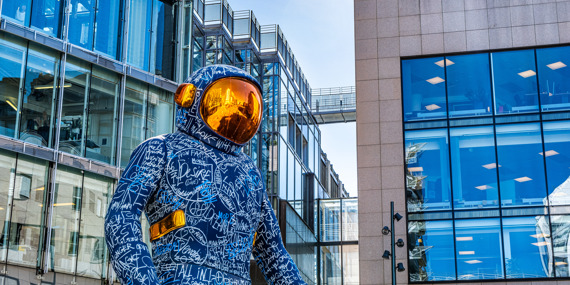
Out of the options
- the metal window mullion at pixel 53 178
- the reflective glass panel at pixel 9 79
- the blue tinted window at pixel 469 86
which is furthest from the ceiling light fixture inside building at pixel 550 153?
the reflective glass panel at pixel 9 79

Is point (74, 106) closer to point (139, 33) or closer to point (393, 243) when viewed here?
point (139, 33)

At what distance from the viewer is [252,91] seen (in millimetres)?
6020

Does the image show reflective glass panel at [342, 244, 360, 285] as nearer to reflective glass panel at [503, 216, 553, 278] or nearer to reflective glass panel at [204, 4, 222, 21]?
reflective glass panel at [204, 4, 222, 21]

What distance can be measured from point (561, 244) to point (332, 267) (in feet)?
37.6

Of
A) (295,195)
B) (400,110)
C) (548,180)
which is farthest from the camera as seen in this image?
(295,195)

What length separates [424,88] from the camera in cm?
2255

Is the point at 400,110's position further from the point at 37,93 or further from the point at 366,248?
the point at 37,93

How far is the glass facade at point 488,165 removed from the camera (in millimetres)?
20812

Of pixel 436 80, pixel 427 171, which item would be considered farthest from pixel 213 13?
pixel 427 171

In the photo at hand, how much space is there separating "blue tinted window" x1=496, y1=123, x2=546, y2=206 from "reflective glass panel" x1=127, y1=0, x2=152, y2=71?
32.7 ft

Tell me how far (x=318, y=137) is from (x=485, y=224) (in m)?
19.6

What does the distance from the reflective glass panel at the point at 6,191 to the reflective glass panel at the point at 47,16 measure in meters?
3.26

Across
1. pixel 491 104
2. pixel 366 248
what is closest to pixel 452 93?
pixel 491 104

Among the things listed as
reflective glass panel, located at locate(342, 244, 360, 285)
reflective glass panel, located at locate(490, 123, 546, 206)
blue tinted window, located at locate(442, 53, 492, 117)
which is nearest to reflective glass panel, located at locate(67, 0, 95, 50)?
blue tinted window, located at locate(442, 53, 492, 117)
